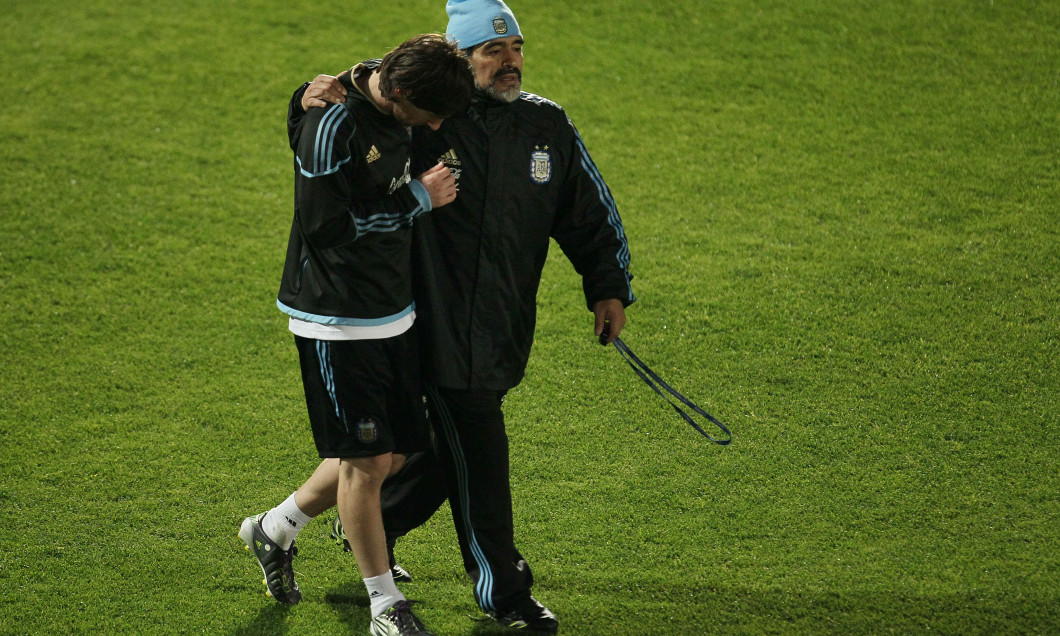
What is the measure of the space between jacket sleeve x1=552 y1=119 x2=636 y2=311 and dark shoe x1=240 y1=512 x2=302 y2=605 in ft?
3.67

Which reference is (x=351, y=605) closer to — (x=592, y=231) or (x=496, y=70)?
(x=592, y=231)

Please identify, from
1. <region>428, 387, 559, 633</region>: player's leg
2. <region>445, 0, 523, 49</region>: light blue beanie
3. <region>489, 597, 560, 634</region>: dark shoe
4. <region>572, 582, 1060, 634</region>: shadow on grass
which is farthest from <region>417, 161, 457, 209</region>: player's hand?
<region>572, 582, 1060, 634</region>: shadow on grass

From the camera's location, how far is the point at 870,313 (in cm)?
437

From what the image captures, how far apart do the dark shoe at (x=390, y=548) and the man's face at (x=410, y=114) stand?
47.0 inches

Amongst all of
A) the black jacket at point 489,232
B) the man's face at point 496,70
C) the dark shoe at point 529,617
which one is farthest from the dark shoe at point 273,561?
the man's face at point 496,70

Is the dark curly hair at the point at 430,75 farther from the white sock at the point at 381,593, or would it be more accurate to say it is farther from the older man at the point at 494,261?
the white sock at the point at 381,593

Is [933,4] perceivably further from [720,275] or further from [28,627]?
[28,627]

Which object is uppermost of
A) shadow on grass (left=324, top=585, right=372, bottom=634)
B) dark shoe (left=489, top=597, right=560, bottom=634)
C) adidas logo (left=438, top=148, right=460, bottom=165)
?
adidas logo (left=438, top=148, right=460, bottom=165)

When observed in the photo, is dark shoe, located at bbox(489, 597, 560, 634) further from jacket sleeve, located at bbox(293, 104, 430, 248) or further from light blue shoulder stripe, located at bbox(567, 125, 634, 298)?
jacket sleeve, located at bbox(293, 104, 430, 248)

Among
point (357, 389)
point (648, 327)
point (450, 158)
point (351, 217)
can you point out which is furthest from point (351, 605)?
point (648, 327)

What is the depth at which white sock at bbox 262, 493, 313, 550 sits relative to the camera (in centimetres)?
304

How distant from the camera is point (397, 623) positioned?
287 cm

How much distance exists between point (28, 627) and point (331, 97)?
1.70 metres

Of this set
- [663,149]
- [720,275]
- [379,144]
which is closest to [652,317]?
[720,275]
